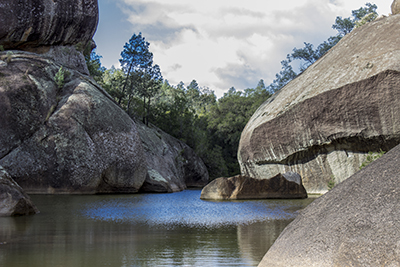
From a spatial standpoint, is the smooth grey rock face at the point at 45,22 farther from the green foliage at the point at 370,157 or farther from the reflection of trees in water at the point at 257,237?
the reflection of trees in water at the point at 257,237

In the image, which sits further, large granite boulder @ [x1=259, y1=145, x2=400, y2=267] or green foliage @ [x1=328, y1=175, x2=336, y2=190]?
green foliage @ [x1=328, y1=175, x2=336, y2=190]

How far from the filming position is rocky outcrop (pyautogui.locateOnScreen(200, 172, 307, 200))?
17203mm

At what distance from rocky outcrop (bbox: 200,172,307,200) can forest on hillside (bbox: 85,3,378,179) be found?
64.1 feet

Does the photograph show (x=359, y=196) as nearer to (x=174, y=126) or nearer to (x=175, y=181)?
(x=175, y=181)

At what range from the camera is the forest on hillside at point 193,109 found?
36.8 metres

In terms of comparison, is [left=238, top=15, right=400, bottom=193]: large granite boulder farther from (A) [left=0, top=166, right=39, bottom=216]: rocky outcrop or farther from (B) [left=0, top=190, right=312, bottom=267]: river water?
(A) [left=0, top=166, right=39, bottom=216]: rocky outcrop

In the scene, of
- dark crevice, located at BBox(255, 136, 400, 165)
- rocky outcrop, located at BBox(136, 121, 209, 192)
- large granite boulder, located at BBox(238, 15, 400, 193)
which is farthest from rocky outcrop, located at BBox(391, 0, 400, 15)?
rocky outcrop, located at BBox(136, 121, 209, 192)

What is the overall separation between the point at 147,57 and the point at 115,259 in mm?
33313

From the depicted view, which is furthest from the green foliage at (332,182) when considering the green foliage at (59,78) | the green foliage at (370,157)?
the green foliage at (59,78)

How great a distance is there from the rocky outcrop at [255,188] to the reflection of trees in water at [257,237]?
26.1 feet

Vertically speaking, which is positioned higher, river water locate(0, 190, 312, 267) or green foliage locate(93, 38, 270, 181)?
green foliage locate(93, 38, 270, 181)

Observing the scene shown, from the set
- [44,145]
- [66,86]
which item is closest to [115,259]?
[44,145]

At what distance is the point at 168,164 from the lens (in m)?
30.5

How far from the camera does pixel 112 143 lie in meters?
22.3
